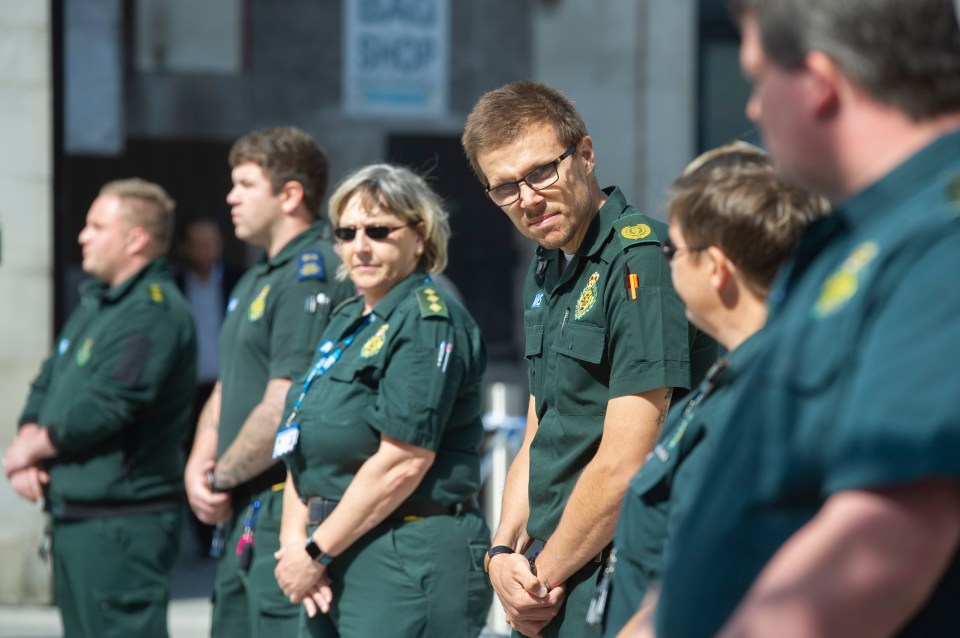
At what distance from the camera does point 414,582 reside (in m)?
3.53

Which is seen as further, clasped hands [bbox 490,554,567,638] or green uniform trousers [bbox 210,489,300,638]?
green uniform trousers [bbox 210,489,300,638]

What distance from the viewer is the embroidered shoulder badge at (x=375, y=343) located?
3.66 meters

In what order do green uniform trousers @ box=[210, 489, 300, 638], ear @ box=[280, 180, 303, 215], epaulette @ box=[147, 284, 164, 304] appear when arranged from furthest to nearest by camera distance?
epaulette @ box=[147, 284, 164, 304] < ear @ box=[280, 180, 303, 215] < green uniform trousers @ box=[210, 489, 300, 638]

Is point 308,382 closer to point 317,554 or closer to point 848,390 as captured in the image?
point 317,554

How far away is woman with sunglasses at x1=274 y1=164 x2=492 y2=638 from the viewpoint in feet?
Answer: 11.5

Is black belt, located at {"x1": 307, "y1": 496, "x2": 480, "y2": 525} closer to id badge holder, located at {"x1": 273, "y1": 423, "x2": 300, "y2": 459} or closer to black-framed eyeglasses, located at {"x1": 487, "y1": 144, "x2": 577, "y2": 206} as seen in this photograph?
id badge holder, located at {"x1": 273, "y1": 423, "x2": 300, "y2": 459}

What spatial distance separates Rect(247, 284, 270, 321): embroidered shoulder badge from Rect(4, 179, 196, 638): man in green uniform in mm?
733

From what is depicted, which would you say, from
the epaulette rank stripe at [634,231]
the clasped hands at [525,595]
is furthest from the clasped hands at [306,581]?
the epaulette rank stripe at [634,231]

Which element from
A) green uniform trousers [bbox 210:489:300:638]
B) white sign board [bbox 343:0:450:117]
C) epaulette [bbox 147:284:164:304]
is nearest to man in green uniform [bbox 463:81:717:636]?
green uniform trousers [bbox 210:489:300:638]

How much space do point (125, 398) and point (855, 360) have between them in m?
3.93

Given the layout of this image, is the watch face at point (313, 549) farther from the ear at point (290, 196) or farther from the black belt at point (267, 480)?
the ear at point (290, 196)

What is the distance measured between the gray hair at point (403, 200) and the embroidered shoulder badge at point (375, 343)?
32 centimetres

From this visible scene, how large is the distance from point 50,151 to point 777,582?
630 cm

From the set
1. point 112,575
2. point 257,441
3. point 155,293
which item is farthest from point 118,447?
point 257,441
